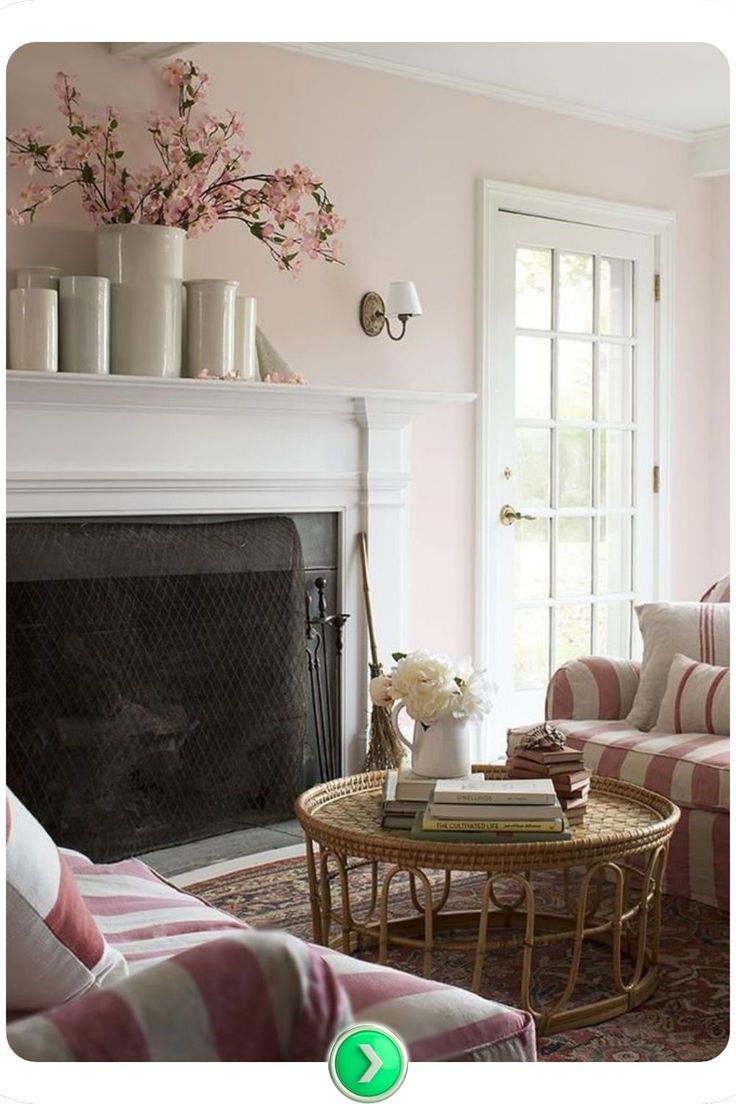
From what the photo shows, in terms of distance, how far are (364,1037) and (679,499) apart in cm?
457

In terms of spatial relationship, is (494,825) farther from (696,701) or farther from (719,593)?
(719,593)

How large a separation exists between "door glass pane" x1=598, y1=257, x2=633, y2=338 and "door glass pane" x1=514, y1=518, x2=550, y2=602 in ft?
2.75

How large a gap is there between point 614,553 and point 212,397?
2.10 meters

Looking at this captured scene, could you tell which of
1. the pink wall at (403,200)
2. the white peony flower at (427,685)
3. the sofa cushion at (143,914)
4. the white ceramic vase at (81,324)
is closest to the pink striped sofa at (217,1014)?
the sofa cushion at (143,914)

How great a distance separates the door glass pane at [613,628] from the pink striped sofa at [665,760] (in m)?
1.59

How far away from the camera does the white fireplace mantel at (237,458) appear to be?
331cm

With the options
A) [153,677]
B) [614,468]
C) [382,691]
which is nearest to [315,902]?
[382,691]

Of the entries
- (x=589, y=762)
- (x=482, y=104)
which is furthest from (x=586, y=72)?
(x=589, y=762)

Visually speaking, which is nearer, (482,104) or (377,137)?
(377,137)

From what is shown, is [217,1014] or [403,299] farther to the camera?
[403,299]

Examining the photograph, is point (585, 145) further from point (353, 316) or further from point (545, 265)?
point (353, 316)

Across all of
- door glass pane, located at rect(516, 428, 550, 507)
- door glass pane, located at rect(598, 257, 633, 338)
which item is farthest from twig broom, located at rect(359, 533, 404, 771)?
door glass pane, located at rect(598, 257, 633, 338)

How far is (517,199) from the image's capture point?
15.3 feet

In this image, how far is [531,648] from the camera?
4.83m
